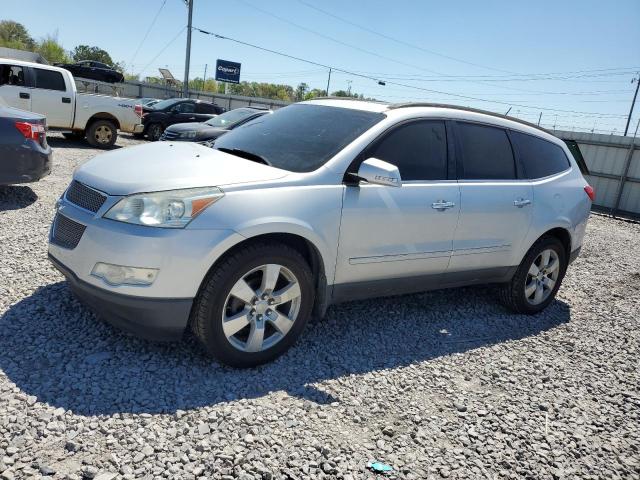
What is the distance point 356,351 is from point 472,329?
4.38 ft

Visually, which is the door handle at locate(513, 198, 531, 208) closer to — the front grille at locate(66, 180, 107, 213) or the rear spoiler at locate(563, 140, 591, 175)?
the rear spoiler at locate(563, 140, 591, 175)

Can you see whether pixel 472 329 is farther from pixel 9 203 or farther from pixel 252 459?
pixel 9 203

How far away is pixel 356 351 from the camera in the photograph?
3.92 metres

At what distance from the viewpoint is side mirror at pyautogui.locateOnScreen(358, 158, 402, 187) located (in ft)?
11.4

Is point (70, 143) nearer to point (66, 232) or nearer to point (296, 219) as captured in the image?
point (66, 232)

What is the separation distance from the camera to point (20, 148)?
6258 mm

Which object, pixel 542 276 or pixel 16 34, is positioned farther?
pixel 16 34

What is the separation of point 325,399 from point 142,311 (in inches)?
47.9

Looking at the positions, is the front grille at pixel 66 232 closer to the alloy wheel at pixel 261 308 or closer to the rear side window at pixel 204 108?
the alloy wheel at pixel 261 308

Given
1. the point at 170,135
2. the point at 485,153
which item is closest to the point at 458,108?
the point at 485,153

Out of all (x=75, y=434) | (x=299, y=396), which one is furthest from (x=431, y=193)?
(x=75, y=434)

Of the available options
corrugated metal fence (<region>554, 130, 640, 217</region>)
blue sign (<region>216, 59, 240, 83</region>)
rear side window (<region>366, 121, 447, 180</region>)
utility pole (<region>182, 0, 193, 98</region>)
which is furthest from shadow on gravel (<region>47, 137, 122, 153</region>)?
blue sign (<region>216, 59, 240, 83</region>)

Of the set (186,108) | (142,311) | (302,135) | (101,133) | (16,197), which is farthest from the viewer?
(186,108)

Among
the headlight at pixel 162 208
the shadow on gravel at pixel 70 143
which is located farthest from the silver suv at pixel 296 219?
the shadow on gravel at pixel 70 143
